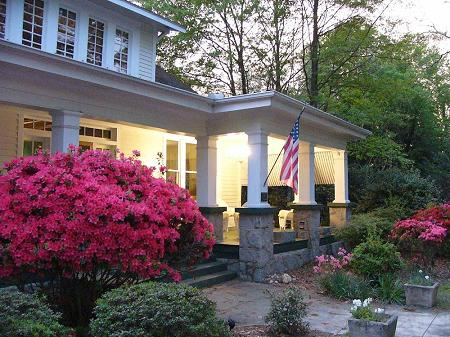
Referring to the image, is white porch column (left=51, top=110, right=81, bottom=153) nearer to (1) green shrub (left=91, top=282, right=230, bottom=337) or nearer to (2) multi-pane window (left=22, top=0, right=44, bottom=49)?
(2) multi-pane window (left=22, top=0, right=44, bottom=49)

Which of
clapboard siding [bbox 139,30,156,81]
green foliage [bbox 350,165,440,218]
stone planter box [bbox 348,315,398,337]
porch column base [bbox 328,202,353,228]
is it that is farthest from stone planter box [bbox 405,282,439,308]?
clapboard siding [bbox 139,30,156,81]

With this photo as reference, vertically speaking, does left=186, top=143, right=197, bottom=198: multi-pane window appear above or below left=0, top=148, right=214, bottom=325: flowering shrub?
above

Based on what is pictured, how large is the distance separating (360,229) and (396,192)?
345 centimetres

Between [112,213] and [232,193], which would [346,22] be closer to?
[232,193]

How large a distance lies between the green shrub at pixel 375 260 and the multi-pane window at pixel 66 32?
6.85 metres

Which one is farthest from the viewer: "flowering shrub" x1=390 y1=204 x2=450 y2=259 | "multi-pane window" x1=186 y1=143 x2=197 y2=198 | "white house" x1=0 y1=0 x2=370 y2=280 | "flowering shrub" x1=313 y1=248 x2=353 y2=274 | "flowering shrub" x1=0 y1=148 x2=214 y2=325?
"multi-pane window" x1=186 y1=143 x2=197 y2=198

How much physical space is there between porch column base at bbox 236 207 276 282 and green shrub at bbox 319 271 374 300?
1.41m

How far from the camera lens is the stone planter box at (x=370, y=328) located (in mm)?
4656

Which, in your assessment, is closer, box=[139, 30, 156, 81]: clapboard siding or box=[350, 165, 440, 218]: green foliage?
box=[139, 30, 156, 81]: clapboard siding

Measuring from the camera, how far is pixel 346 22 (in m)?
16.3

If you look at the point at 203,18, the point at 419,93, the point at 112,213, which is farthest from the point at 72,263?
the point at 419,93

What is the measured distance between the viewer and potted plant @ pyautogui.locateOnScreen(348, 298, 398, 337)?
4.67 meters

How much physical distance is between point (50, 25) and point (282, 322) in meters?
6.95

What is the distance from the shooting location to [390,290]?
24.0 ft
